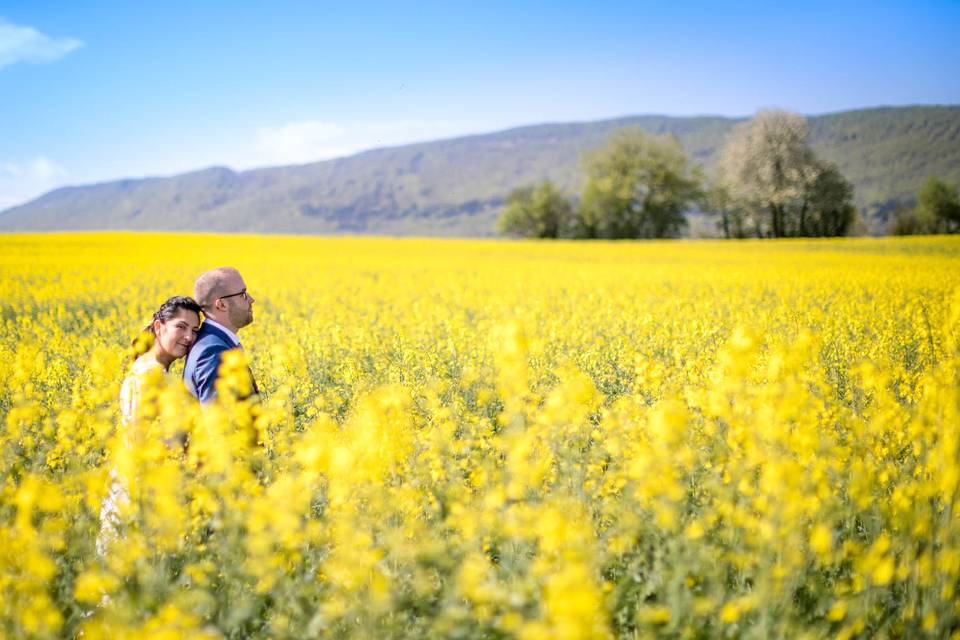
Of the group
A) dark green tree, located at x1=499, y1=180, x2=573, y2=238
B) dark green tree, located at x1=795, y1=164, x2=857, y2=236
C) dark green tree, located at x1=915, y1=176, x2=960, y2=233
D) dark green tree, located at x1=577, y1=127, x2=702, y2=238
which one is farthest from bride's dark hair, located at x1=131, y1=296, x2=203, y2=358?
dark green tree, located at x1=915, y1=176, x2=960, y2=233

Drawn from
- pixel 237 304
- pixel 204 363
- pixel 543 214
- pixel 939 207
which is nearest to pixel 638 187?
pixel 543 214

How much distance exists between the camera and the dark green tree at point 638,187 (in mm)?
59156

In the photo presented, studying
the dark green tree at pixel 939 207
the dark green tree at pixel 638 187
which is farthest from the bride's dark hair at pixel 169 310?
the dark green tree at pixel 939 207

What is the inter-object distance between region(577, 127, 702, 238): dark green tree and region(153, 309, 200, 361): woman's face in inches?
2299

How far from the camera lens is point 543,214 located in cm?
6975

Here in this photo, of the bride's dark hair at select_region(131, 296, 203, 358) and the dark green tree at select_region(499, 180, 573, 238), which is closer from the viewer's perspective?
the bride's dark hair at select_region(131, 296, 203, 358)

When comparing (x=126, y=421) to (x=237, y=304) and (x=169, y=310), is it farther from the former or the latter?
(x=237, y=304)

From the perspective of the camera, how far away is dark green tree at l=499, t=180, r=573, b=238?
227ft

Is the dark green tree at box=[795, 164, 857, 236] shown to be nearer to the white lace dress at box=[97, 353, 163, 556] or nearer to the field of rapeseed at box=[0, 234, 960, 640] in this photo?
the field of rapeseed at box=[0, 234, 960, 640]

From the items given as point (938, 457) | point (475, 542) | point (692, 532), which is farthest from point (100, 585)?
point (938, 457)

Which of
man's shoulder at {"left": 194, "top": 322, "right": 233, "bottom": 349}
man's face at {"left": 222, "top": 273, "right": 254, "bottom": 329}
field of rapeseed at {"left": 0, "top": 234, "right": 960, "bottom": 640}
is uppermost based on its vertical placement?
man's face at {"left": 222, "top": 273, "right": 254, "bottom": 329}

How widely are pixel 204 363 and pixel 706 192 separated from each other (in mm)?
62651

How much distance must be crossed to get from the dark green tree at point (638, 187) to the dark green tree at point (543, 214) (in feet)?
20.2

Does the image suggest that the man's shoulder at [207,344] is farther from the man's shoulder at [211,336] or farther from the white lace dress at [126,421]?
the white lace dress at [126,421]
